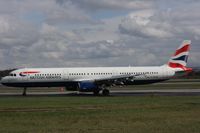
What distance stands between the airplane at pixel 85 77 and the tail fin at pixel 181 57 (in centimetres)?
257

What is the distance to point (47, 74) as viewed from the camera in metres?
48.0

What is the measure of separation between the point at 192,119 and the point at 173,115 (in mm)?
1915

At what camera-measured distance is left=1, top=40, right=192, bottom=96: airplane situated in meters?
46.6

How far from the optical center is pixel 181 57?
5409cm

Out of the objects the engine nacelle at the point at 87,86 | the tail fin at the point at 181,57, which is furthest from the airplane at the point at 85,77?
the tail fin at the point at 181,57

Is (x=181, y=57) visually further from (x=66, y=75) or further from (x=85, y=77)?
(x=66, y=75)

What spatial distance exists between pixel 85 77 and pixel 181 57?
1331 cm

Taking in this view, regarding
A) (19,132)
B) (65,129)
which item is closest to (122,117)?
(65,129)

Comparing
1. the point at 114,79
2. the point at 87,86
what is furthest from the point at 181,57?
the point at 87,86

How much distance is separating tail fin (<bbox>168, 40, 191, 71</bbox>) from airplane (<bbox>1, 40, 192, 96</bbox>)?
2567mm

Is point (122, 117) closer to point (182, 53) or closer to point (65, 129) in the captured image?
point (65, 129)

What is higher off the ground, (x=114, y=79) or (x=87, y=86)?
(x=114, y=79)

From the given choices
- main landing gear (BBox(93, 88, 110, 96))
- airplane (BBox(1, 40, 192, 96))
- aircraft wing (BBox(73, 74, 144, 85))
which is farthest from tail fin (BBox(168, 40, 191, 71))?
main landing gear (BBox(93, 88, 110, 96))

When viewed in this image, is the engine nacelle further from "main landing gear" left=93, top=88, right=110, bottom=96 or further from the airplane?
"main landing gear" left=93, top=88, right=110, bottom=96
